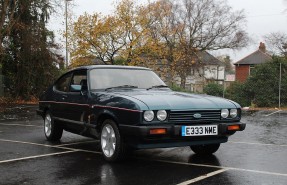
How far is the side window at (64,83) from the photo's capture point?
8179 millimetres

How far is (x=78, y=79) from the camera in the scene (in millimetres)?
7797

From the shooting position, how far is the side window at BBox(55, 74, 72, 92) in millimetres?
8179

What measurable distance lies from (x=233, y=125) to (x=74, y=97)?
3.04 meters

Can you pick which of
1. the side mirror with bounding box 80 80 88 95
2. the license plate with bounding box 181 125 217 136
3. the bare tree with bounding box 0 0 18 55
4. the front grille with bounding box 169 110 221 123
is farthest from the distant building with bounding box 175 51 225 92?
the license plate with bounding box 181 125 217 136

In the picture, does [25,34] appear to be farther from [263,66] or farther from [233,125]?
[233,125]

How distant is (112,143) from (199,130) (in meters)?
1.39

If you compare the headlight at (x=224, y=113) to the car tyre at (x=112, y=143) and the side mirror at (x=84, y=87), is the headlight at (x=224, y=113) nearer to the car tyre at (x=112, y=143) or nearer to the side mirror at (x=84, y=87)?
the car tyre at (x=112, y=143)

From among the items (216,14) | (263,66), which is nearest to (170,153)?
(263,66)

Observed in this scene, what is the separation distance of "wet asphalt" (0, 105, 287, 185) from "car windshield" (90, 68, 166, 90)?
1259 mm

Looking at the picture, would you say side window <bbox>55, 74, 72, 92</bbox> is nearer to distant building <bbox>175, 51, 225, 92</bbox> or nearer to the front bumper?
the front bumper

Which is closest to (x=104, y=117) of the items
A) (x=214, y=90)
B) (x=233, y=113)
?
(x=233, y=113)

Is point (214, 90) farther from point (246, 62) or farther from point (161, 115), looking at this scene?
point (246, 62)

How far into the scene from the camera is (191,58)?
3825cm

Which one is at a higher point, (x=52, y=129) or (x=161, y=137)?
(x=161, y=137)
